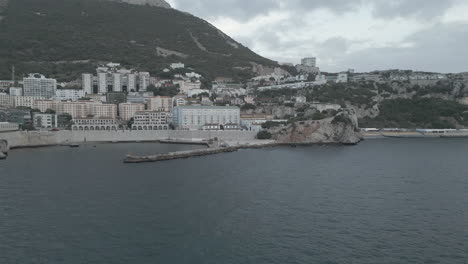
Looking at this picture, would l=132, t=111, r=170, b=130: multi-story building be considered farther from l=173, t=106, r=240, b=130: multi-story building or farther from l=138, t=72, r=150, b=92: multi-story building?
l=138, t=72, r=150, b=92: multi-story building

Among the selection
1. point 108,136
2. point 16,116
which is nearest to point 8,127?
point 16,116

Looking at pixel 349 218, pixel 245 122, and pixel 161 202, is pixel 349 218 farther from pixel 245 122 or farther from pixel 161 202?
pixel 245 122

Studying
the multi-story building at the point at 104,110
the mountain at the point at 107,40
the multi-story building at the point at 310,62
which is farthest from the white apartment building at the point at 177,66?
the multi-story building at the point at 310,62

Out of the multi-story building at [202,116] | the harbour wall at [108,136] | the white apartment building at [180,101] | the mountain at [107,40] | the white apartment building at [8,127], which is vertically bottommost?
the harbour wall at [108,136]

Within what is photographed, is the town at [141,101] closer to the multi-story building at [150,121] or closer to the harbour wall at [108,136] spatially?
the multi-story building at [150,121]

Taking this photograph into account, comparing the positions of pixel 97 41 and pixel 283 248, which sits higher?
pixel 97 41

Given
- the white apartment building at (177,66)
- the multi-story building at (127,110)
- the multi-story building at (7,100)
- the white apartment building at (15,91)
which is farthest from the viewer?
the white apartment building at (177,66)

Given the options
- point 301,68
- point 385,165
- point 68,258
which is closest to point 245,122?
point 385,165
